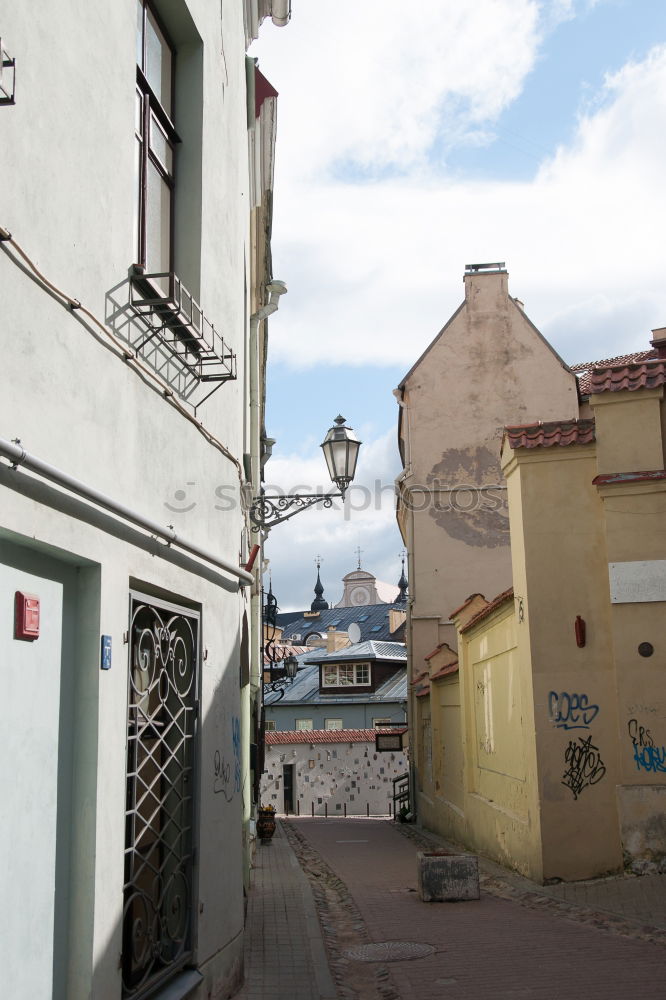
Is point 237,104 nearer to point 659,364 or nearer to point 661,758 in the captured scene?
point 659,364

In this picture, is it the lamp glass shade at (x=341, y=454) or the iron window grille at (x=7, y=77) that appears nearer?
the iron window grille at (x=7, y=77)

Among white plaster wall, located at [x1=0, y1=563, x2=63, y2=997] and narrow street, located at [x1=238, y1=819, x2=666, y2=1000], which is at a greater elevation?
white plaster wall, located at [x1=0, y1=563, x2=63, y2=997]

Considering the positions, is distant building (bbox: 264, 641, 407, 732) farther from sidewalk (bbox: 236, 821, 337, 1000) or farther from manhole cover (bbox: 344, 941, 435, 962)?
manhole cover (bbox: 344, 941, 435, 962)

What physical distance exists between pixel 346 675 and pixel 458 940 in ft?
126

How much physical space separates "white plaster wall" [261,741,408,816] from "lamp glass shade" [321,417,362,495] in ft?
90.3

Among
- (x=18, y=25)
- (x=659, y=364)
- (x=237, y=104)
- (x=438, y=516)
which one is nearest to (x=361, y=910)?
(x=659, y=364)

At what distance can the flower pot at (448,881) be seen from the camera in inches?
441

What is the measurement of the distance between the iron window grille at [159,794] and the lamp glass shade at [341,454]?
17.7 feet

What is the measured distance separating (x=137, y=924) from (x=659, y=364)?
9225mm

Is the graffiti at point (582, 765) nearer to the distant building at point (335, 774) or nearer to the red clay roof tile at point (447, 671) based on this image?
the red clay roof tile at point (447, 671)

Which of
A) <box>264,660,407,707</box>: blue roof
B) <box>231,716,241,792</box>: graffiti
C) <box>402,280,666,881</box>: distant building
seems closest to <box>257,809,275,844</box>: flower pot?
<box>402,280,666,881</box>: distant building

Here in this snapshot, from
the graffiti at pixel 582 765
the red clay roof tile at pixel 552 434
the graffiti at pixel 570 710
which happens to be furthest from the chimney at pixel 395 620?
the graffiti at pixel 582 765

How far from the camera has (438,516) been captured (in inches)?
1070

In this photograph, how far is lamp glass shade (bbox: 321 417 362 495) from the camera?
38.8 ft
